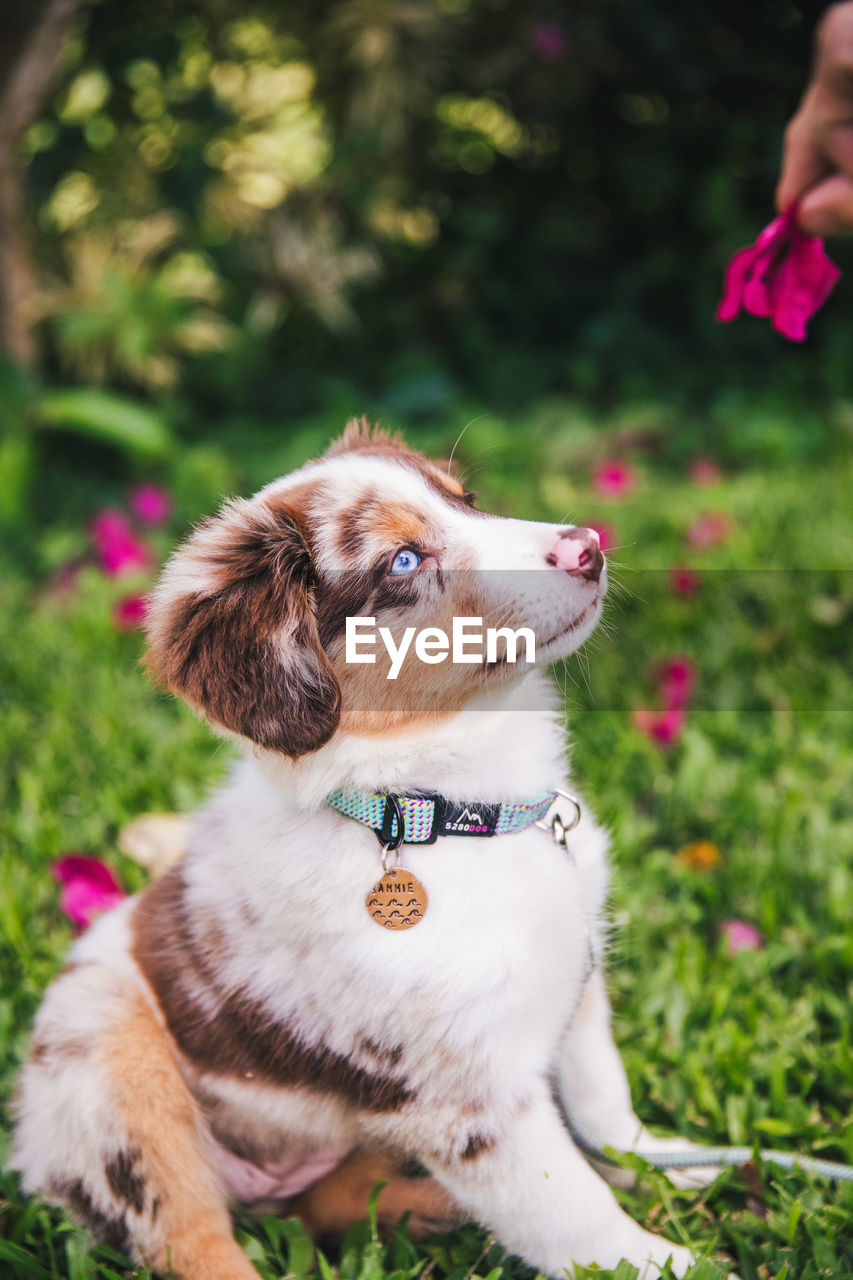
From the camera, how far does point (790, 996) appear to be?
2.89 metres

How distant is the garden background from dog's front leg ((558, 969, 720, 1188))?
0.34ft

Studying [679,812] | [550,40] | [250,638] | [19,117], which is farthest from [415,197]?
[250,638]

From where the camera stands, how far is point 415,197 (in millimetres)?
8930

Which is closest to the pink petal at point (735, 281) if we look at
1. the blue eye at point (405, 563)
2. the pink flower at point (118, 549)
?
the blue eye at point (405, 563)

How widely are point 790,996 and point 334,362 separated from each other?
693 cm

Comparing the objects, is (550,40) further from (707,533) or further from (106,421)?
(707,533)

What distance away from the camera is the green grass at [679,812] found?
2309mm

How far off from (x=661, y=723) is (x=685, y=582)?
39.4 inches

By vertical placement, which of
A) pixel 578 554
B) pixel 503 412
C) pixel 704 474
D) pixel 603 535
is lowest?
pixel 503 412

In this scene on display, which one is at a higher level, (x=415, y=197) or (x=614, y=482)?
(x=415, y=197)

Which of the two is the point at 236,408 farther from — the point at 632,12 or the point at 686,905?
the point at 686,905

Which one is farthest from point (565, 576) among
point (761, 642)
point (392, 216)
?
point (392, 216)

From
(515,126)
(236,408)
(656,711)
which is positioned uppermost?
(515,126)

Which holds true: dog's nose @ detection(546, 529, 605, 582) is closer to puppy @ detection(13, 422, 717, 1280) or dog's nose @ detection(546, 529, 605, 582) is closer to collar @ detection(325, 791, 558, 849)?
puppy @ detection(13, 422, 717, 1280)
